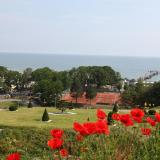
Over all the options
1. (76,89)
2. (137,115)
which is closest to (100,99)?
(76,89)

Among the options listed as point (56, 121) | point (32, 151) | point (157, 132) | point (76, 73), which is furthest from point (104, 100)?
point (157, 132)

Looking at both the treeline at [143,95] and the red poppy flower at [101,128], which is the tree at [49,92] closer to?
the treeline at [143,95]

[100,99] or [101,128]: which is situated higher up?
[101,128]

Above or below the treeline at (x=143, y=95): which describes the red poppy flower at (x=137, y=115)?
above

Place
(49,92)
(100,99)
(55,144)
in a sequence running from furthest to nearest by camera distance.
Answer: (100,99) < (49,92) < (55,144)

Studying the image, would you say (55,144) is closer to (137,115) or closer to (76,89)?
(137,115)

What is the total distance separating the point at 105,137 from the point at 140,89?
5516 centimetres

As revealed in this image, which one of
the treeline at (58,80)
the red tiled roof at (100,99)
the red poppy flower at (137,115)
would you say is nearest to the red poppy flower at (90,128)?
the red poppy flower at (137,115)

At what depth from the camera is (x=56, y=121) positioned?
27562 millimetres

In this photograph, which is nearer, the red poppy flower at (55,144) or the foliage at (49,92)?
the red poppy flower at (55,144)

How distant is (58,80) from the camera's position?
70.4 meters

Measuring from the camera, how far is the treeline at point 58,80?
65.6 meters

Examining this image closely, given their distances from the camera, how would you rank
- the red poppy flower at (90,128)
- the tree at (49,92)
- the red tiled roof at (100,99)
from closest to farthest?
the red poppy flower at (90,128) → the tree at (49,92) → the red tiled roof at (100,99)

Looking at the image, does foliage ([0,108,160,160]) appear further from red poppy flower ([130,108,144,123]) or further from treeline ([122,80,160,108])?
treeline ([122,80,160,108])
